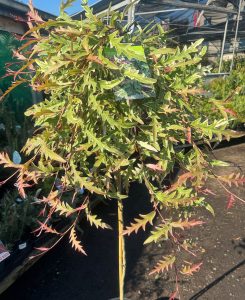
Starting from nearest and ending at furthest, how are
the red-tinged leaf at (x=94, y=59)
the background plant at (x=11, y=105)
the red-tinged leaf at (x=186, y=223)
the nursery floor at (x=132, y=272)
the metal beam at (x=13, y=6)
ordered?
the red-tinged leaf at (x=94, y=59), the red-tinged leaf at (x=186, y=223), the nursery floor at (x=132, y=272), the background plant at (x=11, y=105), the metal beam at (x=13, y=6)

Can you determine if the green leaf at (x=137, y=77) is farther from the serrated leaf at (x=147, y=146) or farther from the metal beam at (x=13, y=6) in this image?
the metal beam at (x=13, y=6)

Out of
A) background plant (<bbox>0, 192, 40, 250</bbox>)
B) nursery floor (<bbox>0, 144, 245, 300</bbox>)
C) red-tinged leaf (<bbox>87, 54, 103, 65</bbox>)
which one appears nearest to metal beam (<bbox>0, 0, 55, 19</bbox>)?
background plant (<bbox>0, 192, 40, 250</bbox>)

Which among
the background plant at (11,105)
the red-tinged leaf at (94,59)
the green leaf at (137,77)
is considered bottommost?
the background plant at (11,105)

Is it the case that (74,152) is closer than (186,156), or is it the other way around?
(74,152)

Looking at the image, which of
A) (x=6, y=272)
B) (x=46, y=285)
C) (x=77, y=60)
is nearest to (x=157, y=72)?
(x=77, y=60)

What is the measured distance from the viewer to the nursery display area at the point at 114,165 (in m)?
1.30

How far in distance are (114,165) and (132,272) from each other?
6.21ft

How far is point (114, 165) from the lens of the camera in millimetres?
1441

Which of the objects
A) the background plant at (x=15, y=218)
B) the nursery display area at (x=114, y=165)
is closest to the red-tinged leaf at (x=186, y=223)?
the nursery display area at (x=114, y=165)

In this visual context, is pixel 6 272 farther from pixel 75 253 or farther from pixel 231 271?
pixel 231 271

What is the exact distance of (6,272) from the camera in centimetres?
259

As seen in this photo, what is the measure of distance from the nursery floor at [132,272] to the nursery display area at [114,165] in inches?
0.5

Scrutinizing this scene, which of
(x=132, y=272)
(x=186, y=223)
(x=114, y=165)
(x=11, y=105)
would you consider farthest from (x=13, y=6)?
(x=186, y=223)

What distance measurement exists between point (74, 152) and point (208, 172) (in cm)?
61
